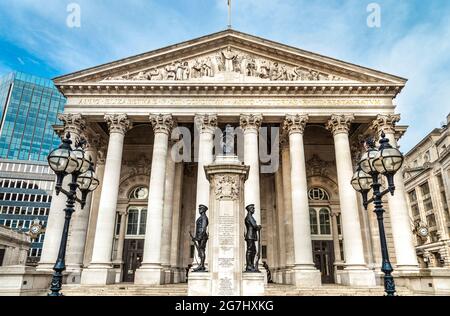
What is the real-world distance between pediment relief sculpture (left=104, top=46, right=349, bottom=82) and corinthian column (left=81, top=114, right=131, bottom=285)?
3.61m

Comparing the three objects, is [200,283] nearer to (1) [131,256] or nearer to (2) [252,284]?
(2) [252,284]

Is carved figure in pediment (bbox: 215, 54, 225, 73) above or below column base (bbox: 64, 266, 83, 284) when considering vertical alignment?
above

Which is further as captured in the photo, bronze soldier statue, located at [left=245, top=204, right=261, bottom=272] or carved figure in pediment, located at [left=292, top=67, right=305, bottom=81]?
carved figure in pediment, located at [left=292, top=67, right=305, bottom=81]

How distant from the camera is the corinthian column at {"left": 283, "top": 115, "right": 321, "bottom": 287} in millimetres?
18672

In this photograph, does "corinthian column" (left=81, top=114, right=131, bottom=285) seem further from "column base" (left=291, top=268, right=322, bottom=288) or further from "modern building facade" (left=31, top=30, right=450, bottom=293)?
"column base" (left=291, top=268, right=322, bottom=288)

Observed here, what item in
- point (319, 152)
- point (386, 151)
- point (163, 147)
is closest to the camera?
point (386, 151)

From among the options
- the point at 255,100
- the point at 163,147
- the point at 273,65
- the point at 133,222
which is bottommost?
the point at 133,222

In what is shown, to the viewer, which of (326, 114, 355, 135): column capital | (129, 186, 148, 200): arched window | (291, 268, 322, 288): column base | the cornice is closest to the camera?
(291, 268, 322, 288): column base

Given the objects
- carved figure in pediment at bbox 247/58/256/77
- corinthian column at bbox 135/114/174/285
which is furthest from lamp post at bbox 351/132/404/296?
carved figure in pediment at bbox 247/58/256/77

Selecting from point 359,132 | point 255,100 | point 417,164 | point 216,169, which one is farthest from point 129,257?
point 417,164

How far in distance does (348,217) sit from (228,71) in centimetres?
A: 1314

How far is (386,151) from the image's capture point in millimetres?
9078

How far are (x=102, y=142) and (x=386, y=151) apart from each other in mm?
22764
